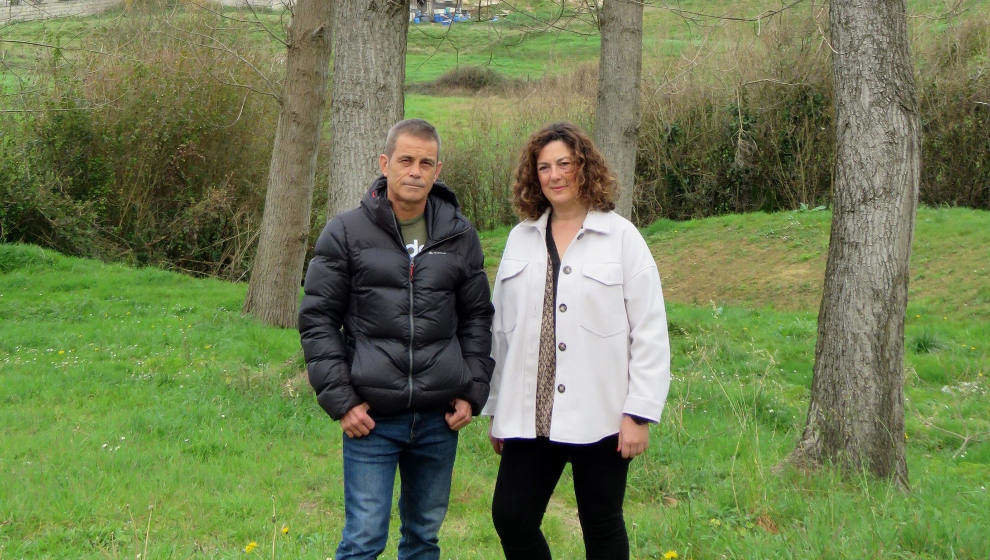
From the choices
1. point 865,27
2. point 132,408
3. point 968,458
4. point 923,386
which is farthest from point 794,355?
point 132,408

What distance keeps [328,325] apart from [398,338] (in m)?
0.25

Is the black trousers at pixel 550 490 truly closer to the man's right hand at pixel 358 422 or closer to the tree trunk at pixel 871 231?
the man's right hand at pixel 358 422

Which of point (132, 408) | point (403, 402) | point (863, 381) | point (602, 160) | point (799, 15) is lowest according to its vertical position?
point (132, 408)

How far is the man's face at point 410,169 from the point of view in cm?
315

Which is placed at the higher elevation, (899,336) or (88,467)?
(899,336)

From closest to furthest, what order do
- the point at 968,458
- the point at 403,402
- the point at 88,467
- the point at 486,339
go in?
the point at 403,402 → the point at 486,339 → the point at 88,467 → the point at 968,458

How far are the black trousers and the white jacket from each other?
0.32ft

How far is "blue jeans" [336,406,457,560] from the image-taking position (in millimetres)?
3102

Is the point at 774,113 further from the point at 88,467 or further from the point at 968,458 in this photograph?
the point at 88,467

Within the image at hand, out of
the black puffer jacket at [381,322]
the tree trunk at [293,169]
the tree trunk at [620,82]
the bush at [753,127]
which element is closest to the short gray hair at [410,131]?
the black puffer jacket at [381,322]

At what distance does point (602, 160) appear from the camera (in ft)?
10.8

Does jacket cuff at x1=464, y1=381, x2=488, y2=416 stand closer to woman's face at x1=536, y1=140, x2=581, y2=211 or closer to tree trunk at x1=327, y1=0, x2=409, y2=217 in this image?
woman's face at x1=536, y1=140, x2=581, y2=211

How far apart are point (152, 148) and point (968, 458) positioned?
46.7 ft

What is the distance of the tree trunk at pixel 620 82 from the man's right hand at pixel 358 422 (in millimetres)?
6267
